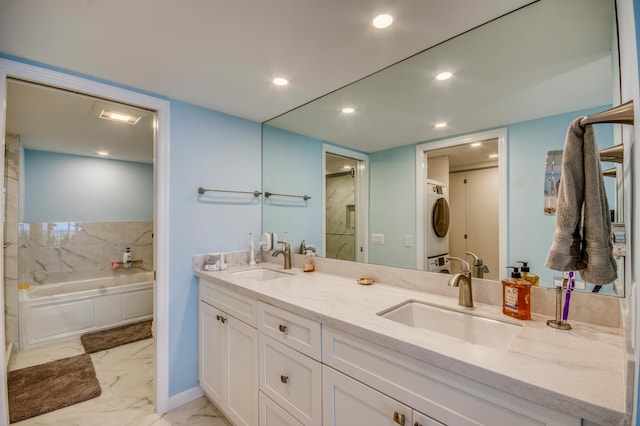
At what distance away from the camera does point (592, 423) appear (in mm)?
632

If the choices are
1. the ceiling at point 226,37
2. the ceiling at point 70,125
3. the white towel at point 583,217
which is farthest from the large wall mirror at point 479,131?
the ceiling at point 70,125

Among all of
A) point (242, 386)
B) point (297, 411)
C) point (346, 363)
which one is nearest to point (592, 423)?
point (346, 363)

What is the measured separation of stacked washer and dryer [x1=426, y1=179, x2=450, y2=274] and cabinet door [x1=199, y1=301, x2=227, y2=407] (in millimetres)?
1397

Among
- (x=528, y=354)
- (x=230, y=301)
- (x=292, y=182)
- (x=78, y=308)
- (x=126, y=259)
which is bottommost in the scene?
(x=78, y=308)

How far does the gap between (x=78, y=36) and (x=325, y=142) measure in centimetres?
159

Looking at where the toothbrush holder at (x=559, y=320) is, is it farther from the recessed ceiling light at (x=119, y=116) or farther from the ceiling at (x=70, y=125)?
the recessed ceiling light at (x=119, y=116)

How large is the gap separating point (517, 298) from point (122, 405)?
267 cm

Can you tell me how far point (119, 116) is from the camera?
2.52 metres

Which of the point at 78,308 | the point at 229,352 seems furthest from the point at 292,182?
the point at 78,308

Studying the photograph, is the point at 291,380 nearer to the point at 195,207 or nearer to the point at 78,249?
the point at 195,207

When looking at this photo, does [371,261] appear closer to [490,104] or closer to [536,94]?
[490,104]

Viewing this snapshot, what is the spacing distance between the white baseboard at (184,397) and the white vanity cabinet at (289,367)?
931mm

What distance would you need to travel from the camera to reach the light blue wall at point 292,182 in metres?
2.41

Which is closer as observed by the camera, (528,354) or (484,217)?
(528,354)
